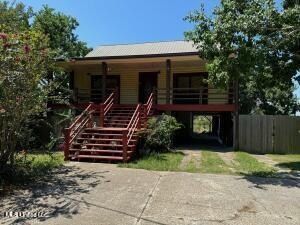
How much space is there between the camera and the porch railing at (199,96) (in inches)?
783

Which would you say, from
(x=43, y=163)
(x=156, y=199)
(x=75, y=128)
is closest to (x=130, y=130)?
(x=75, y=128)

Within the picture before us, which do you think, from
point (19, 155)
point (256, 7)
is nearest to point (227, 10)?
point (256, 7)

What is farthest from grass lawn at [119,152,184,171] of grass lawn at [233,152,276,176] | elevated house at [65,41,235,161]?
grass lawn at [233,152,276,176]

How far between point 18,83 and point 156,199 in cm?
418

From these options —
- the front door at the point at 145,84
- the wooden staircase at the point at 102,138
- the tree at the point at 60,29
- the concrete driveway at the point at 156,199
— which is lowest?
the concrete driveway at the point at 156,199

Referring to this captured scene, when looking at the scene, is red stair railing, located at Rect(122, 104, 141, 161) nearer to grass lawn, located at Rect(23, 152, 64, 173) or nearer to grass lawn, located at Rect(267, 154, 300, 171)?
grass lawn, located at Rect(23, 152, 64, 173)

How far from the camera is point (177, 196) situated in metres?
8.62

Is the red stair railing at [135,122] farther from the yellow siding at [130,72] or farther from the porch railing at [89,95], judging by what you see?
the porch railing at [89,95]

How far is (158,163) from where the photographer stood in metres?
12.9

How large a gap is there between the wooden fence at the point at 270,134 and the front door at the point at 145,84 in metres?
6.15

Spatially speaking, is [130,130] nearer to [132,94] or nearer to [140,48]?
[132,94]

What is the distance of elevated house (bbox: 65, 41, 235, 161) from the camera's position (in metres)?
14.8

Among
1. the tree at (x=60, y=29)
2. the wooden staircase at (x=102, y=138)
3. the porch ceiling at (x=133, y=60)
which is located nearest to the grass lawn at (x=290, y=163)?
the wooden staircase at (x=102, y=138)

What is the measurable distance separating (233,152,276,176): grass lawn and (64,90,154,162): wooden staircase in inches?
146
